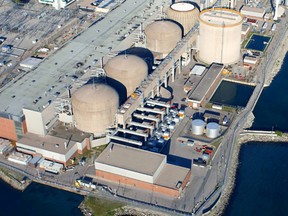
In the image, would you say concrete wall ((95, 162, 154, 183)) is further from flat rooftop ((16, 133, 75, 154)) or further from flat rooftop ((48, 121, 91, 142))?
flat rooftop ((48, 121, 91, 142))

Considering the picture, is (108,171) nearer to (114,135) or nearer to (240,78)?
(114,135)

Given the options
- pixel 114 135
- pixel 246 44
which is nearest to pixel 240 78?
pixel 246 44

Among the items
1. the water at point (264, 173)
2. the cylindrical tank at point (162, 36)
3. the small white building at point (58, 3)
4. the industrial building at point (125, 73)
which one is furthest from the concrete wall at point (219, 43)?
the small white building at point (58, 3)

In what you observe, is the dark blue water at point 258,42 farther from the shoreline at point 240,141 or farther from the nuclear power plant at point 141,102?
the shoreline at point 240,141

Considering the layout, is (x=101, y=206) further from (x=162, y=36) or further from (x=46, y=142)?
(x=162, y=36)

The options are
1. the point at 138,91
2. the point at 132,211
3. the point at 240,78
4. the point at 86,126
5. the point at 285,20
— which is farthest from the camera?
the point at 285,20
